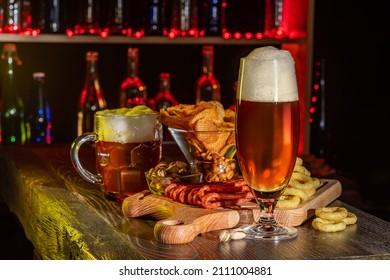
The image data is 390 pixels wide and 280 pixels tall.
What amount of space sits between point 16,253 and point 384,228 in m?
1.36

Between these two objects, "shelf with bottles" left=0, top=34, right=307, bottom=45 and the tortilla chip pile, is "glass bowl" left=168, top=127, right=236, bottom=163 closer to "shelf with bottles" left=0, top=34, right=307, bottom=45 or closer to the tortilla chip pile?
the tortilla chip pile

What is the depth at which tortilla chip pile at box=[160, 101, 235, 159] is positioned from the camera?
4.27ft

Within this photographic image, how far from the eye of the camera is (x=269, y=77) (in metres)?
1.04

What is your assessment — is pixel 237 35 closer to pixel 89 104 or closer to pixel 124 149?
pixel 89 104

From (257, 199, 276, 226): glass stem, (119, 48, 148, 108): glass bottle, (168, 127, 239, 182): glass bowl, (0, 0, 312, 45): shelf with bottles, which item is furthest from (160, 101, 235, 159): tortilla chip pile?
(0, 0, 312, 45): shelf with bottles

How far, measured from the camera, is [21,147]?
1972mm

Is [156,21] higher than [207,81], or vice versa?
[156,21]

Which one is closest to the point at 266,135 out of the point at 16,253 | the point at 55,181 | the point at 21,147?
the point at 55,181

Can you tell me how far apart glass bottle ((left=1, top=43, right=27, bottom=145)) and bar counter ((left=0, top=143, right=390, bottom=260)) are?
1.02 meters

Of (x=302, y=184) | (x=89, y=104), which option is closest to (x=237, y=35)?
(x=89, y=104)

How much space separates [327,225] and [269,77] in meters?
0.20

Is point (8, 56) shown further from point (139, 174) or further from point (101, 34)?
point (139, 174)

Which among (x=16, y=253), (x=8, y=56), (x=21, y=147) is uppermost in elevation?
(x=8, y=56)

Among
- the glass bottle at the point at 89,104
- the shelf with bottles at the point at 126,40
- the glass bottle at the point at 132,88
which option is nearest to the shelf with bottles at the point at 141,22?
the shelf with bottles at the point at 126,40
